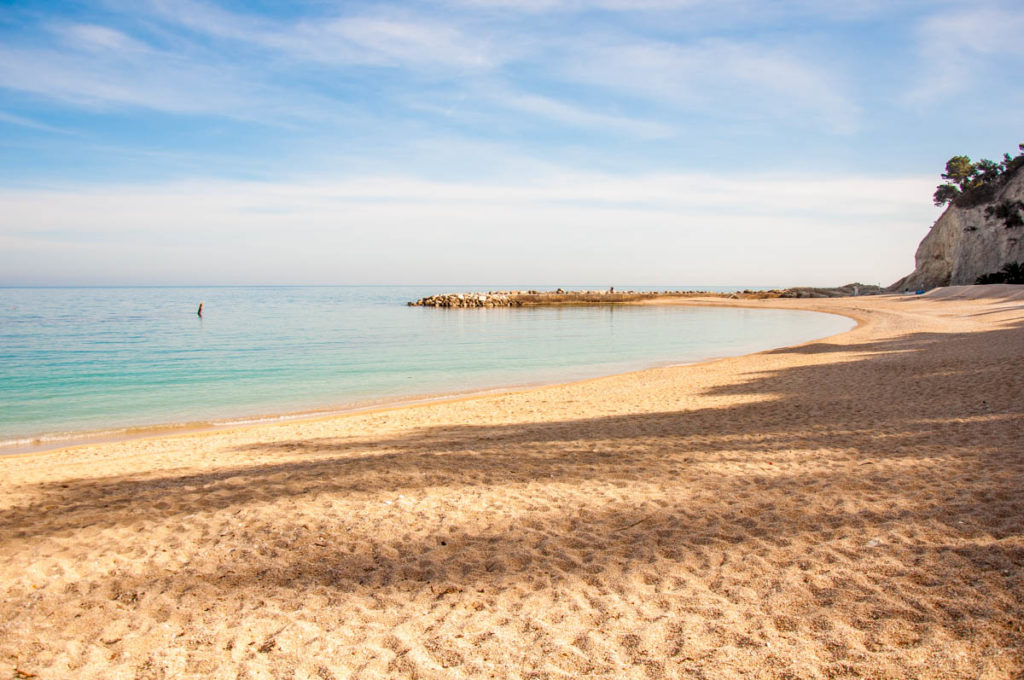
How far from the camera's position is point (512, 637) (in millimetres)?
4066

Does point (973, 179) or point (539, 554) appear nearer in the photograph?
point (539, 554)

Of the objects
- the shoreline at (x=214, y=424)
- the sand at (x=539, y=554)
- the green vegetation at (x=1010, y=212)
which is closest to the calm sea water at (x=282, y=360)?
the shoreline at (x=214, y=424)

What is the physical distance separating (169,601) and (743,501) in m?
5.39

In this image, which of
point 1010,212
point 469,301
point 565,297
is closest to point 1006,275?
point 1010,212

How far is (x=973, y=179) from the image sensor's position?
75562mm

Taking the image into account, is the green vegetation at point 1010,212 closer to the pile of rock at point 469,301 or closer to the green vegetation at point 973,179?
the green vegetation at point 973,179

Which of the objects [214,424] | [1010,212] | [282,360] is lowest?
[214,424]

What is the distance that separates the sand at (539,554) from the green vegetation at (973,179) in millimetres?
60710

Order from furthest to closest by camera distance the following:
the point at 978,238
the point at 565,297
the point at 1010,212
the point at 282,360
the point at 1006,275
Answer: the point at 565,297
the point at 978,238
the point at 1010,212
the point at 1006,275
the point at 282,360

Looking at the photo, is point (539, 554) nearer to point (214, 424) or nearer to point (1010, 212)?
point (214, 424)

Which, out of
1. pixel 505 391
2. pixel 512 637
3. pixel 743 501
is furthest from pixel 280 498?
pixel 505 391

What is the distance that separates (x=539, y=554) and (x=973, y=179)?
92.4m

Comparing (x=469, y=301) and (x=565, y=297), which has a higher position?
(x=565, y=297)

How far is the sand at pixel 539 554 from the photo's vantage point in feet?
12.6
